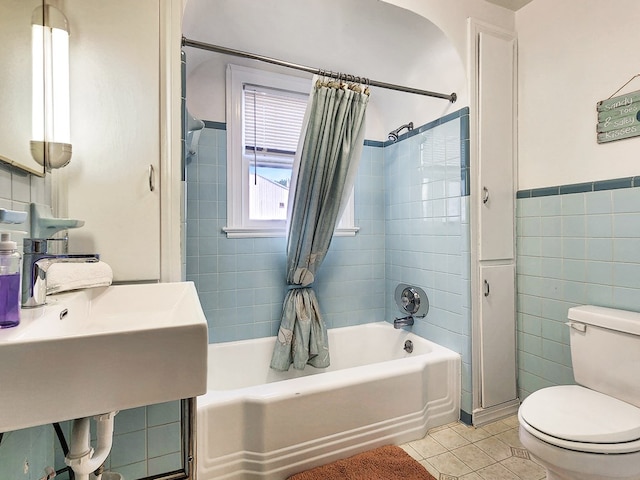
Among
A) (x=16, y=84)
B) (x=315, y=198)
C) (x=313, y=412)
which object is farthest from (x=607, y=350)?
(x=16, y=84)

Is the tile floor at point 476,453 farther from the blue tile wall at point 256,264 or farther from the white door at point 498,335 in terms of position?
the blue tile wall at point 256,264

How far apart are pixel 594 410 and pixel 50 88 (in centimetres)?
231

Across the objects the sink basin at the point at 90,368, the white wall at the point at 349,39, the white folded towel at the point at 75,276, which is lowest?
the sink basin at the point at 90,368

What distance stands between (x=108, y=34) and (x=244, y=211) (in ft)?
3.81

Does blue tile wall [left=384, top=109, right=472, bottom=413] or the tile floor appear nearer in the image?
the tile floor

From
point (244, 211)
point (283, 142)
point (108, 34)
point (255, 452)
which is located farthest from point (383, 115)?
point (255, 452)

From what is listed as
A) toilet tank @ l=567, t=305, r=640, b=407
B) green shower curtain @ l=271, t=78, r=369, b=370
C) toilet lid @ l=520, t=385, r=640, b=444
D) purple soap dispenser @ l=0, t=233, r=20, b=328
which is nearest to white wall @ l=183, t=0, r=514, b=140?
green shower curtain @ l=271, t=78, r=369, b=370

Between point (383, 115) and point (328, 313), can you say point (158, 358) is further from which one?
point (383, 115)

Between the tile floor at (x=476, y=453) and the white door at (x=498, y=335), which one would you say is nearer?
the tile floor at (x=476, y=453)

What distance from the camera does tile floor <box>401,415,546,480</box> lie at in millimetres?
1466

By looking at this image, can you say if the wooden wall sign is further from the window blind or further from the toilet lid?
the window blind

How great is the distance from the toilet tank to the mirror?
2.21m

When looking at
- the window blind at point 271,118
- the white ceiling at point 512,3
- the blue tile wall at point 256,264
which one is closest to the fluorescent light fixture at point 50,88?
the blue tile wall at point 256,264

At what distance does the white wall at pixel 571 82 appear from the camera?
150 centimetres
